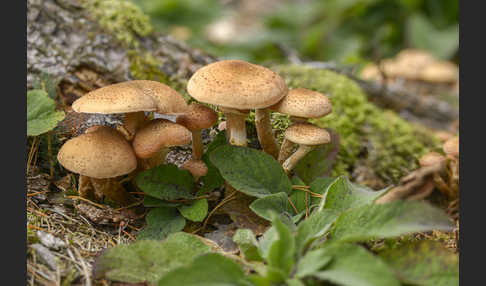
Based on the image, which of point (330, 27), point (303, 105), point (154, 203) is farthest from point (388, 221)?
point (330, 27)

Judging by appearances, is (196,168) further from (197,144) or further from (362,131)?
(362,131)

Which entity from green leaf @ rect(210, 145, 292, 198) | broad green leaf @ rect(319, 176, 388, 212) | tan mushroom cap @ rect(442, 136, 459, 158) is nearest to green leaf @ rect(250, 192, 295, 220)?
green leaf @ rect(210, 145, 292, 198)

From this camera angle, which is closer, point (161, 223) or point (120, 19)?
point (161, 223)

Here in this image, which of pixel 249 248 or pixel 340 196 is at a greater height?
pixel 340 196

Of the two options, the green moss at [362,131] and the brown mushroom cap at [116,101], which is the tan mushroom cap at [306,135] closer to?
the brown mushroom cap at [116,101]

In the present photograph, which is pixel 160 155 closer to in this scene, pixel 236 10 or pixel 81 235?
pixel 81 235

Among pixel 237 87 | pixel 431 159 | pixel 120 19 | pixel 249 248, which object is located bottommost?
pixel 249 248

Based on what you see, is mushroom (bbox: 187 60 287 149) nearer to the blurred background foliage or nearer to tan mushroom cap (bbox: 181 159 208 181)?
tan mushroom cap (bbox: 181 159 208 181)

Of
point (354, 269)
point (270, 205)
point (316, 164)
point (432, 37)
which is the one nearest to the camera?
point (354, 269)

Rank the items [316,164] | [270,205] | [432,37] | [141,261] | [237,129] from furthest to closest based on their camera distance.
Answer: [432,37] → [316,164] → [237,129] → [270,205] → [141,261]
